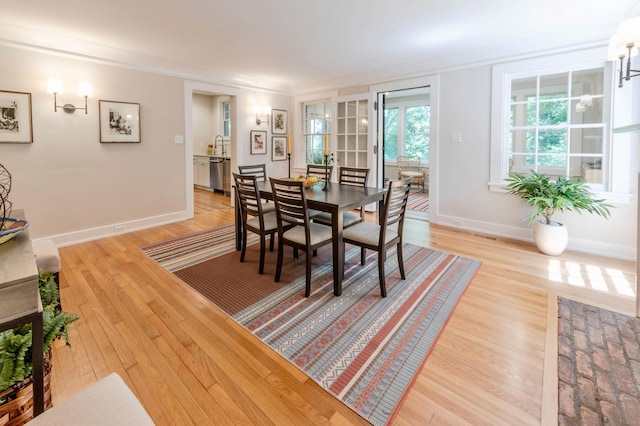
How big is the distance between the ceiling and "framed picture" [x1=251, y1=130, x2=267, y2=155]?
1397 mm

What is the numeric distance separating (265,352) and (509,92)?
414 cm

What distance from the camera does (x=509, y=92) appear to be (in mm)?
4012

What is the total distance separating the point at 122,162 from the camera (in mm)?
4270

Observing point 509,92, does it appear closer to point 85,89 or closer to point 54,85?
point 85,89

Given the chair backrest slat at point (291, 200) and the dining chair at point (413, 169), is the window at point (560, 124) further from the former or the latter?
the dining chair at point (413, 169)

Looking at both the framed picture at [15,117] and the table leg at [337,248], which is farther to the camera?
the framed picture at [15,117]

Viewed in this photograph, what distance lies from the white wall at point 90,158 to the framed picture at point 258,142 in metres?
1.42

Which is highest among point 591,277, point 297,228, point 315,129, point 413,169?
point 315,129

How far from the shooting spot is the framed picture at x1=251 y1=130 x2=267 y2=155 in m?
5.98

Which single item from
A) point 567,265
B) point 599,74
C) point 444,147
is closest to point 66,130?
point 444,147

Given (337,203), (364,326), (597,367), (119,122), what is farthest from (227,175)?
(597,367)

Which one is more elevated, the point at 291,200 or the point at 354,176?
the point at 354,176

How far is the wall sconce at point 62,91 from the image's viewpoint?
3490mm

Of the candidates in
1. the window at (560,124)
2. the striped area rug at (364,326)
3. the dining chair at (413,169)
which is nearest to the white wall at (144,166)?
the window at (560,124)
